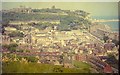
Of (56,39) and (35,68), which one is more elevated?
(56,39)

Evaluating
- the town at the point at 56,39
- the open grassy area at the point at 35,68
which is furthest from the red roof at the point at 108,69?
the open grassy area at the point at 35,68

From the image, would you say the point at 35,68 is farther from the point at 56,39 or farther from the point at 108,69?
the point at 108,69

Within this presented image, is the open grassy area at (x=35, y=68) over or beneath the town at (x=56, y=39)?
beneath

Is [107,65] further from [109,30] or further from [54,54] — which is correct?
[54,54]

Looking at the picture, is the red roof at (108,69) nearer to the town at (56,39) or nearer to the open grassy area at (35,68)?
the town at (56,39)

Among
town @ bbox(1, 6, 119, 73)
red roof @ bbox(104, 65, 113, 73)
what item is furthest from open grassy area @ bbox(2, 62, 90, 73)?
red roof @ bbox(104, 65, 113, 73)

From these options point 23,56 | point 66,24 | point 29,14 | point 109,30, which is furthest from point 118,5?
point 23,56

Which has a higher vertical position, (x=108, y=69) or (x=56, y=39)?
(x=56, y=39)

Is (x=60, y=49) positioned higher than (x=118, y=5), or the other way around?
(x=118, y=5)

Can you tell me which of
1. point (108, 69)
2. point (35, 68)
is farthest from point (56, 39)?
point (108, 69)
